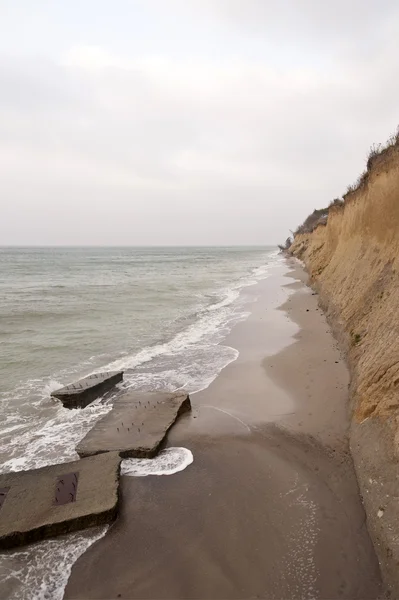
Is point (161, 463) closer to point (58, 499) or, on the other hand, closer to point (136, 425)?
point (136, 425)

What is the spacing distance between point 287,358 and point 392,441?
5.91 metres

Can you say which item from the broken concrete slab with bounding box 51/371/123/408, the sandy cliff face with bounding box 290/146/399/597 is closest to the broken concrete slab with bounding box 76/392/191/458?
the broken concrete slab with bounding box 51/371/123/408

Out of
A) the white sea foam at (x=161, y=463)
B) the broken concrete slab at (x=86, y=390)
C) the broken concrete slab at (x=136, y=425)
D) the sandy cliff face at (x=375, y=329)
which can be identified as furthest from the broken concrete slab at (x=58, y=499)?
the sandy cliff face at (x=375, y=329)

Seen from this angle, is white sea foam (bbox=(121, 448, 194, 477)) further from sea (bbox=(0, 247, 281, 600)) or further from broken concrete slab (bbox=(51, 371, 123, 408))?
broken concrete slab (bbox=(51, 371, 123, 408))

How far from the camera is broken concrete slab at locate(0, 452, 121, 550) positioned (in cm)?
480

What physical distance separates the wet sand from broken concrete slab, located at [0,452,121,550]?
32 centimetres

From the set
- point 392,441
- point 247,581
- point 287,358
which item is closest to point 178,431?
point 247,581

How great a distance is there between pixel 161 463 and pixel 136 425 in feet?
4.33

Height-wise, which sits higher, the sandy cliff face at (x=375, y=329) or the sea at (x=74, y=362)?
the sandy cliff face at (x=375, y=329)

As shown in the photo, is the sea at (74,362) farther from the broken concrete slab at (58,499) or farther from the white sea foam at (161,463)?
the broken concrete slab at (58,499)

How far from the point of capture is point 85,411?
8664 mm

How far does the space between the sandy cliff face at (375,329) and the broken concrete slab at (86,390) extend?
20.2ft

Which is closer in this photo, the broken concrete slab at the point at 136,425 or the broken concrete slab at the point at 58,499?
the broken concrete slab at the point at 58,499

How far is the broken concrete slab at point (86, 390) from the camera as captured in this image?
345 inches
